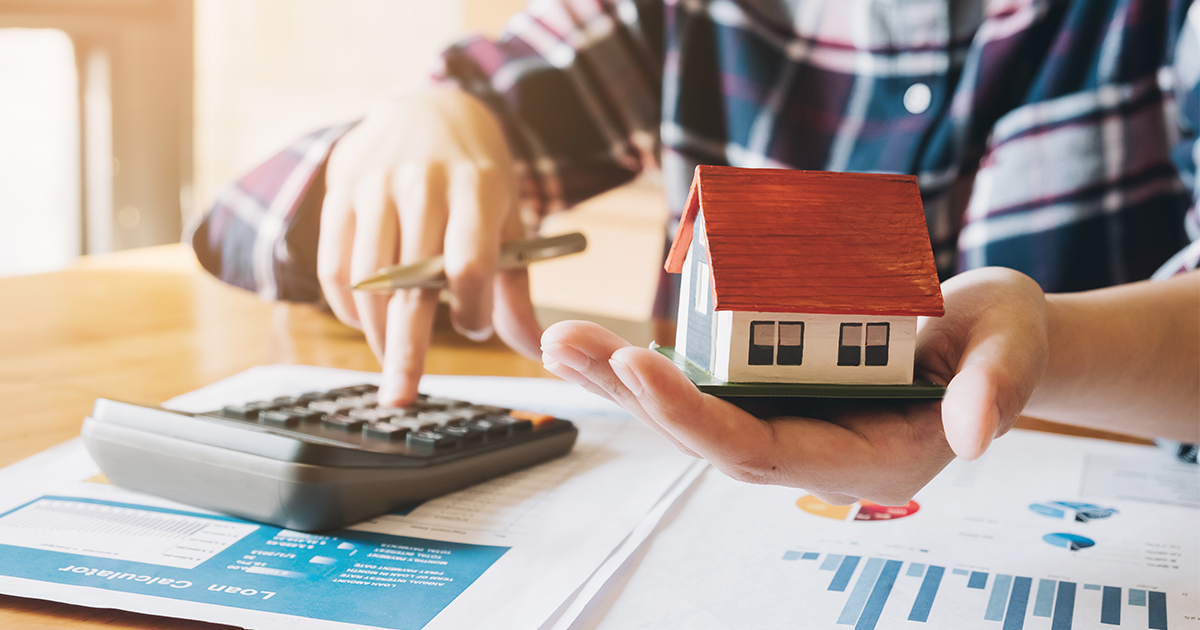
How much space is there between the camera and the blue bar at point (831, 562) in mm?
335

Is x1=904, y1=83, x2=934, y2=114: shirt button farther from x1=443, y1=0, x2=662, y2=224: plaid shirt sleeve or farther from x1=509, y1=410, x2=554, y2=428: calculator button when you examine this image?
x1=509, y1=410, x2=554, y2=428: calculator button

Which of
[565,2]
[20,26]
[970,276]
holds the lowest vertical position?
[970,276]

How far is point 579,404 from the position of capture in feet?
1.90

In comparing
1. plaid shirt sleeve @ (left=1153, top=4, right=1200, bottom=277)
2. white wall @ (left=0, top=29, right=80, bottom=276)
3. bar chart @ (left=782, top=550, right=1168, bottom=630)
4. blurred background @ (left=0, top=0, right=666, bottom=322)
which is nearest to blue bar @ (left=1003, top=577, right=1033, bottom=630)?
bar chart @ (left=782, top=550, right=1168, bottom=630)

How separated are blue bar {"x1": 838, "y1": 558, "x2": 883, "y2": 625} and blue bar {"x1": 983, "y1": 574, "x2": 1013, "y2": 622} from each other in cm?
4

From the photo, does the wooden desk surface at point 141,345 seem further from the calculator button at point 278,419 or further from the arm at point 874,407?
the arm at point 874,407

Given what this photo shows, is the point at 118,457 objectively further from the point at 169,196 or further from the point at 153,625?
the point at 169,196

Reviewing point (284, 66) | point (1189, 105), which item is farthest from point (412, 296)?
point (284, 66)

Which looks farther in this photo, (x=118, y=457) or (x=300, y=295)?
(x=300, y=295)

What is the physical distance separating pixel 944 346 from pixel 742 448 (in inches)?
4.7

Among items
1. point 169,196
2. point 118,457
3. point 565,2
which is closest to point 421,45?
point 169,196

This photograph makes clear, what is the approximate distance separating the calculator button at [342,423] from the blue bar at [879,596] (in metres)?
0.24

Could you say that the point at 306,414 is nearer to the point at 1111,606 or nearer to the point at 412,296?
the point at 412,296

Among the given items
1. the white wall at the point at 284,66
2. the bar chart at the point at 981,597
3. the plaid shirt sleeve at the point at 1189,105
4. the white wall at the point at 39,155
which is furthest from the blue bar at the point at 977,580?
the white wall at the point at 284,66
